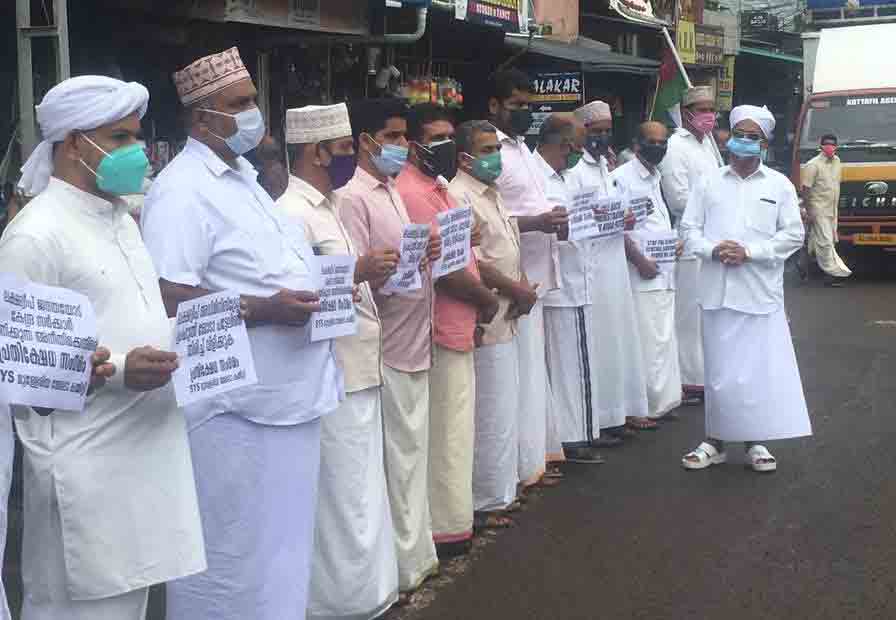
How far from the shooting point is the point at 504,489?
718 centimetres

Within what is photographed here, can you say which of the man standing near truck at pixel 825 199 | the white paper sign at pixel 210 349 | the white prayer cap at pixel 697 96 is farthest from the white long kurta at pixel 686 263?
the man standing near truck at pixel 825 199

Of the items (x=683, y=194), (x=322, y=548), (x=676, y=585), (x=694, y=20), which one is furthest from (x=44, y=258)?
(x=694, y=20)

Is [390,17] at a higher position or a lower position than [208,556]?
higher

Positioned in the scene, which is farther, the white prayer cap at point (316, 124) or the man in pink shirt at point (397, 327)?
the man in pink shirt at point (397, 327)

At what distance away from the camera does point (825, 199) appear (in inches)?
762

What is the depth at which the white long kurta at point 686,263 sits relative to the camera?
10469 mm

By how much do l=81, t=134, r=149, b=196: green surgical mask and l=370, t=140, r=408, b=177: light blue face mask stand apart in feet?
6.86

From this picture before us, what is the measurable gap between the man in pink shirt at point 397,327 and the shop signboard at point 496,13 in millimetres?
7021

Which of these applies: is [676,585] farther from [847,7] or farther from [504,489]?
[847,7]

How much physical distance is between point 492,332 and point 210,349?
127 inches

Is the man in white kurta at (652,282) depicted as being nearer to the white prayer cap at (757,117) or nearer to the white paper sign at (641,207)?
the white paper sign at (641,207)

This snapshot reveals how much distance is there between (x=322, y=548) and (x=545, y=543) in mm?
1762

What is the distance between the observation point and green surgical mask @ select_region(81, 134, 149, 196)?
3.75 metres

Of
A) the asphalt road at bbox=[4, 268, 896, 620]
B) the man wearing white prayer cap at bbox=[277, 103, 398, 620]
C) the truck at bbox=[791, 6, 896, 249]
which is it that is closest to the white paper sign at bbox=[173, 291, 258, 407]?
the man wearing white prayer cap at bbox=[277, 103, 398, 620]
